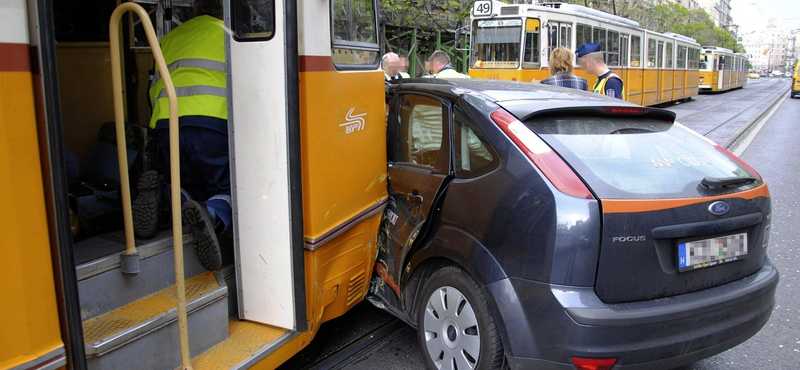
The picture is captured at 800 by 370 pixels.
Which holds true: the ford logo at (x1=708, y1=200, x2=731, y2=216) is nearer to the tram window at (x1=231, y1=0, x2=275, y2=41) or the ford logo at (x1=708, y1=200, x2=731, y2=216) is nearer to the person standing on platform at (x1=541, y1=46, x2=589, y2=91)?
the tram window at (x1=231, y1=0, x2=275, y2=41)

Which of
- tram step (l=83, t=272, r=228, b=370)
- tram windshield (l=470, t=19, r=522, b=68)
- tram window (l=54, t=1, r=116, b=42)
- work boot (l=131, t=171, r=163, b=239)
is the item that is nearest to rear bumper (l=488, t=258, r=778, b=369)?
tram step (l=83, t=272, r=228, b=370)

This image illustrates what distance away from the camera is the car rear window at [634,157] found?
9.14ft

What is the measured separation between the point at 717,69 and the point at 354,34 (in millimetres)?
42890

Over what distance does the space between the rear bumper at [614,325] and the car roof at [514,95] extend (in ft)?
3.10

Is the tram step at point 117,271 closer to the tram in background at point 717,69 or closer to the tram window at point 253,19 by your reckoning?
the tram window at point 253,19

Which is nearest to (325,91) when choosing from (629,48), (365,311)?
(365,311)

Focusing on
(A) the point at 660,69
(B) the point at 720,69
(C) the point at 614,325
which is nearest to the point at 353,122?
(C) the point at 614,325

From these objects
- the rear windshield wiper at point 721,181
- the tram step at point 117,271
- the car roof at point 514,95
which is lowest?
the tram step at point 117,271

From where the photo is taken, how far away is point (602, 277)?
2.62 m

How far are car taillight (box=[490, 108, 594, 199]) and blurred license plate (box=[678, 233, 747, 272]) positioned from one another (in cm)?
55

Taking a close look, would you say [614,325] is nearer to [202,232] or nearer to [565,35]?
[202,232]

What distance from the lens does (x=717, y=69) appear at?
3997cm

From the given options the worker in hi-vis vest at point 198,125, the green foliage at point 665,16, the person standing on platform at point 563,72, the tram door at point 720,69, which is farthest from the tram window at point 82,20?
the tram door at point 720,69

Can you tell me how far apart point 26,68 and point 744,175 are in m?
3.29
